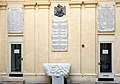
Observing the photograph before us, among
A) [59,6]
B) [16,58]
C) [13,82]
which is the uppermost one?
[59,6]

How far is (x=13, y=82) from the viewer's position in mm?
14188

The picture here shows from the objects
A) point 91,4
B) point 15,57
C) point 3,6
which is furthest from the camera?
point 15,57

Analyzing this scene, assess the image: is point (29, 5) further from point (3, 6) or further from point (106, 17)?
point (106, 17)

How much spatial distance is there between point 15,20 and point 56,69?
123 inches

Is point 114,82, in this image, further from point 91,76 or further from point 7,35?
point 7,35

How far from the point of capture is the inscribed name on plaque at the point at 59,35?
14305 millimetres

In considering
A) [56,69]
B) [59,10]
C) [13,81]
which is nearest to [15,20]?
[59,10]

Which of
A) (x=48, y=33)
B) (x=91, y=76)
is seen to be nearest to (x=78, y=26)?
(x=48, y=33)

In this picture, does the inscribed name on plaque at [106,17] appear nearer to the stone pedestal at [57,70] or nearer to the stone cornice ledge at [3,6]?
the stone pedestal at [57,70]

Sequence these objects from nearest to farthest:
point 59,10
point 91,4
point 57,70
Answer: point 57,70 → point 91,4 → point 59,10

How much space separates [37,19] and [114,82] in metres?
4.70

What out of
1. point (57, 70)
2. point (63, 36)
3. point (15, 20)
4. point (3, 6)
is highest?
point (3, 6)

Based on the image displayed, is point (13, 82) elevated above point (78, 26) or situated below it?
below

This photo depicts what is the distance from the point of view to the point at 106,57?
14.4 meters
